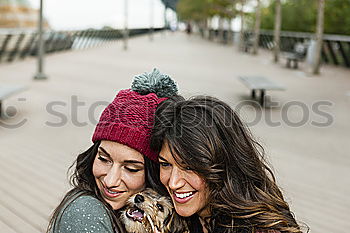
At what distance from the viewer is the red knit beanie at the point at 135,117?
2115 millimetres

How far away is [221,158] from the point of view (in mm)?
2088

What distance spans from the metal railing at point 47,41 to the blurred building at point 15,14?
8.24 meters

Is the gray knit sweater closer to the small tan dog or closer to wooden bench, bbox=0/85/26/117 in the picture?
the small tan dog

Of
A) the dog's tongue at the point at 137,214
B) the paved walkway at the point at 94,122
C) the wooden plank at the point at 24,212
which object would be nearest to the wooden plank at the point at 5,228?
the paved walkway at the point at 94,122

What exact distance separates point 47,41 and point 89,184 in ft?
66.4

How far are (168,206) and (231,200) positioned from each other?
0.30m

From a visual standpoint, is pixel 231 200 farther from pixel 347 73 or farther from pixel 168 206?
pixel 347 73

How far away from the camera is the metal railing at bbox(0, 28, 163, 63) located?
58.1 feet

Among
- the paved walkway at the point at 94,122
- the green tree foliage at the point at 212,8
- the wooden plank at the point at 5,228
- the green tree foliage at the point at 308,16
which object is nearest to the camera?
the wooden plank at the point at 5,228

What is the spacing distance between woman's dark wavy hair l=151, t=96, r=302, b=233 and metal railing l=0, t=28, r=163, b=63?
649 inches

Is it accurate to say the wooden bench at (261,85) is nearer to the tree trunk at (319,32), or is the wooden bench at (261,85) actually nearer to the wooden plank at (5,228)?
the tree trunk at (319,32)

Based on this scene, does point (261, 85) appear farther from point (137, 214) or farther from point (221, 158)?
point (137, 214)

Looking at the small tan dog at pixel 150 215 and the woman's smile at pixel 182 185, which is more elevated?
the woman's smile at pixel 182 185

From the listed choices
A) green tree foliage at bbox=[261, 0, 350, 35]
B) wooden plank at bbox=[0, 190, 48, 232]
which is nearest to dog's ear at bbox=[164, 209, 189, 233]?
wooden plank at bbox=[0, 190, 48, 232]
